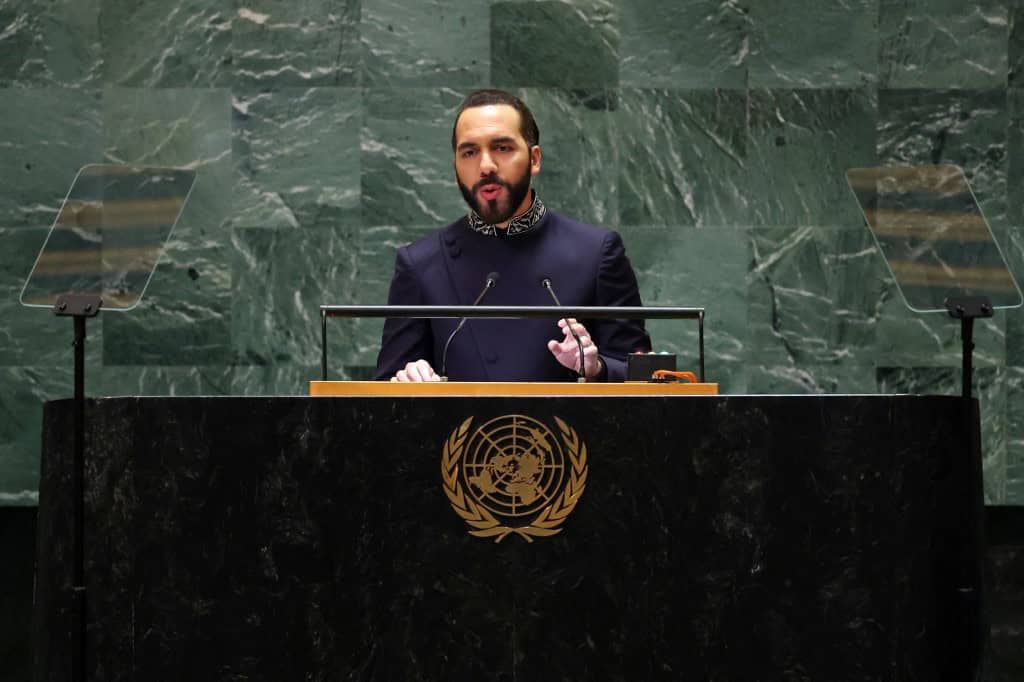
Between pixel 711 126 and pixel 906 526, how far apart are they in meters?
2.83

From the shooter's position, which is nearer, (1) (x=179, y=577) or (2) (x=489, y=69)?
(1) (x=179, y=577)

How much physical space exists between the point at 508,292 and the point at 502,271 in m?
0.10

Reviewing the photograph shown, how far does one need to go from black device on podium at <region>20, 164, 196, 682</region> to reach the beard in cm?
78

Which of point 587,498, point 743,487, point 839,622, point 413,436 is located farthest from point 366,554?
point 839,622

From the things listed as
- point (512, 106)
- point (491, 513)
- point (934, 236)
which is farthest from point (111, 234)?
point (934, 236)

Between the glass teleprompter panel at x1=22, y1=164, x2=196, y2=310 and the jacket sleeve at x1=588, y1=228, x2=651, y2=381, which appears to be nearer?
the glass teleprompter panel at x1=22, y1=164, x2=196, y2=310

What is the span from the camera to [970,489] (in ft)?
7.20

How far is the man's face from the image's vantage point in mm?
3361

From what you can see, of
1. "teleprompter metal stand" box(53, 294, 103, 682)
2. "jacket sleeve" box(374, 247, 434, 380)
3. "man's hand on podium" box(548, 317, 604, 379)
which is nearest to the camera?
"teleprompter metal stand" box(53, 294, 103, 682)

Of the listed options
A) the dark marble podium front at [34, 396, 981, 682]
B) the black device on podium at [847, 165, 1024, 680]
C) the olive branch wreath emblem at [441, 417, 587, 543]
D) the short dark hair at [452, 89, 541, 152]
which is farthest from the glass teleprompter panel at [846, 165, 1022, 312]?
the olive branch wreath emblem at [441, 417, 587, 543]

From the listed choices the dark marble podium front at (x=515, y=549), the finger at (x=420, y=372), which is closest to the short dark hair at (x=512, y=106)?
the finger at (x=420, y=372)

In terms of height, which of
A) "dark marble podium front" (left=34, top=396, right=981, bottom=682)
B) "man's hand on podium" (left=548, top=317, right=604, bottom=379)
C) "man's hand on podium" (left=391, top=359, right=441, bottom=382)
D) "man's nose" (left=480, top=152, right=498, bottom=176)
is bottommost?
"dark marble podium front" (left=34, top=396, right=981, bottom=682)

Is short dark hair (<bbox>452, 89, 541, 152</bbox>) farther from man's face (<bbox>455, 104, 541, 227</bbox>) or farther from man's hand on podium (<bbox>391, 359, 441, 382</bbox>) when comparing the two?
man's hand on podium (<bbox>391, 359, 441, 382</bbox>)

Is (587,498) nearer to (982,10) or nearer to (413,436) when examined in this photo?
(413,436)
